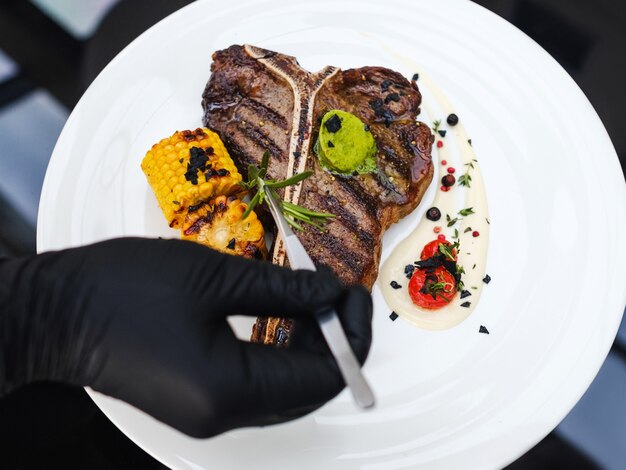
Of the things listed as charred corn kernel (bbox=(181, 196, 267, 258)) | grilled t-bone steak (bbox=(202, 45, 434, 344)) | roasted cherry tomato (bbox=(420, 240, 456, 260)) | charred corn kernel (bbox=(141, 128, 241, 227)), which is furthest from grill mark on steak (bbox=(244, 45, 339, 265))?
roasted cherry tomato (bbox=(420, 240, 456, 260))

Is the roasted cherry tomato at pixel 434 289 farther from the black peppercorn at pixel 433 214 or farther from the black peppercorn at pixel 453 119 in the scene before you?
the black peppercorn at pixel 453 119

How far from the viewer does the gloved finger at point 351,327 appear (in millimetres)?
2389

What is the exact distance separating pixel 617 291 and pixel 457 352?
0.87m

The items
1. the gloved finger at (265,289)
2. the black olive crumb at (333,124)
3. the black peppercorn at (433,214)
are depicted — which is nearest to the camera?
the gloved finger at (265,289)

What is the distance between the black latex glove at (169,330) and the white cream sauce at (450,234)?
0.97m

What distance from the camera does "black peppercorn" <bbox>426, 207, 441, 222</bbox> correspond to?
348cm

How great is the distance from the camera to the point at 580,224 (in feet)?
10.9

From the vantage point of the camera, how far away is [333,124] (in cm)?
309

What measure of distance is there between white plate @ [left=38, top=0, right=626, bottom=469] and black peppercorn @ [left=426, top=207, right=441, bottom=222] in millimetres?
227

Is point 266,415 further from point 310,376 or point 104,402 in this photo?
point 104,402

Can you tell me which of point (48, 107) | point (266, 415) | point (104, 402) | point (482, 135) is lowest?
point (104, 402)

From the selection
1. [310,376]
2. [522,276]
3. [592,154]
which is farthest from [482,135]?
[310,376]

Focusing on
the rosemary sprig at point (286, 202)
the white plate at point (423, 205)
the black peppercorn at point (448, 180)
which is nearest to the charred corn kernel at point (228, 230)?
the rosemary sprig at point (286, 202)

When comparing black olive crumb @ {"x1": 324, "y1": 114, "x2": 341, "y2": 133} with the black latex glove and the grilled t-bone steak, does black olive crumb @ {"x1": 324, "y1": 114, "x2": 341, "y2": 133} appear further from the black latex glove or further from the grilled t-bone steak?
the black latex glove
